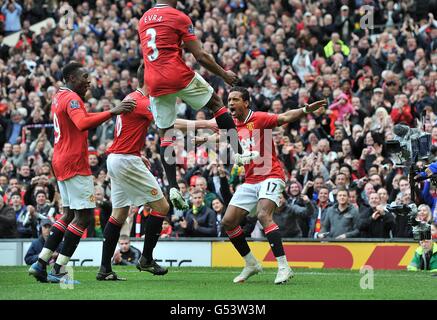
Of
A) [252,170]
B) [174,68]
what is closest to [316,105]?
[252,170]

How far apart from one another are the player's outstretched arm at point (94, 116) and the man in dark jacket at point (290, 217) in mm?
6688

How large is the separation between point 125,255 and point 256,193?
541cm

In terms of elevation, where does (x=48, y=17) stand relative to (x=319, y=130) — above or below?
above

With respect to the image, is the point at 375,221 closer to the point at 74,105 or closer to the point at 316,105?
the point at 316,105

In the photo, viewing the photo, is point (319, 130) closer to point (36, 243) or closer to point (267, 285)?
point (36, 243)

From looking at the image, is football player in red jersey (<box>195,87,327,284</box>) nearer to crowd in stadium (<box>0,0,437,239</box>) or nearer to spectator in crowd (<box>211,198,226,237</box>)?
crowd in stadium (<box>0,0,437,239</box>)

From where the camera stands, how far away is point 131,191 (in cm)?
1305

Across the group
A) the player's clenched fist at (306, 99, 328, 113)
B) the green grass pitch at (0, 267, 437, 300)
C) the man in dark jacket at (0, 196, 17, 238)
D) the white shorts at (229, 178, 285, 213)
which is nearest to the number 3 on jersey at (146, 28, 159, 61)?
the player's clenched fist at (306, 99, 328, 113)

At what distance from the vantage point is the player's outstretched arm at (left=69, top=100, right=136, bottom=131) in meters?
11.9

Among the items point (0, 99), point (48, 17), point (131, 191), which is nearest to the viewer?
point (131, 191)

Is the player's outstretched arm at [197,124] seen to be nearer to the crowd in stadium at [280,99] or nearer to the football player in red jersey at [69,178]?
the football player in red jersey at [69,178]
